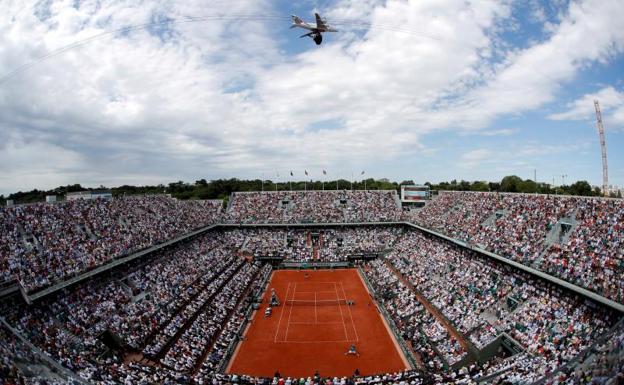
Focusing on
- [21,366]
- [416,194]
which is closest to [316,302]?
[21,366]

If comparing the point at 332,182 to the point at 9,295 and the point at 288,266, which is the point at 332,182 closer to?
the point at 288,266

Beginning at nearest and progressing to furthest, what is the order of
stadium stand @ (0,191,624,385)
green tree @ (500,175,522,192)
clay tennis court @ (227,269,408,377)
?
stadium stand @ (0,191,624,385) < clay tennis court @ (227,269,408,377) < green tree @ (500,175,522,192)

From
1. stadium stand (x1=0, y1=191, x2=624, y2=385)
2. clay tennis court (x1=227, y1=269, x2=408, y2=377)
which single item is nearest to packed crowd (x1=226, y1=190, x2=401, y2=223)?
stadium stand (x1=0, y1=191, x2=624, y2=385)

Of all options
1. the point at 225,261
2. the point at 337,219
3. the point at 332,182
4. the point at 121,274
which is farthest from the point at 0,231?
the point at 332,182

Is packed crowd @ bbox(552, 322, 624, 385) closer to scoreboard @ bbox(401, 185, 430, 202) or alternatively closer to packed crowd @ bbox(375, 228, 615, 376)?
packed crowd @ bbox(375, 228, 615, 376)

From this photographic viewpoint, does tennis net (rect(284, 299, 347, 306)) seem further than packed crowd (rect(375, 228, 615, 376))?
Yes

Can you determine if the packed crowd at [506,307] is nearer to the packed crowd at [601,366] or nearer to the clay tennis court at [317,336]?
the packed crowd at [601,366]

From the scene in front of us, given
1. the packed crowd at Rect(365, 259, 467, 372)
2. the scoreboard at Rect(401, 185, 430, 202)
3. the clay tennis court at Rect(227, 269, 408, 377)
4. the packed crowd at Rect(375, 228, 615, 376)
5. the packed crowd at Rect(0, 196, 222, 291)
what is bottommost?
the clay tennis court at Rect(227, 269, 408, 377)

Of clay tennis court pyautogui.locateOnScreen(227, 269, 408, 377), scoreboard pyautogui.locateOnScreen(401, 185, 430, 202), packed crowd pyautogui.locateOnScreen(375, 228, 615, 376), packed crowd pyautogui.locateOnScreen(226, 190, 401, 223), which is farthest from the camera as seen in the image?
scoreboard pyautogui.locateOnScreen(401, 185, 430, 202)
